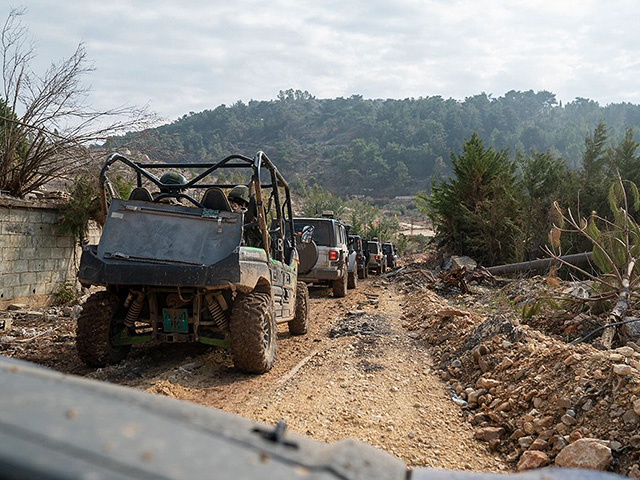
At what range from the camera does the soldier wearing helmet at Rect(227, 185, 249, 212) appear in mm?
7374

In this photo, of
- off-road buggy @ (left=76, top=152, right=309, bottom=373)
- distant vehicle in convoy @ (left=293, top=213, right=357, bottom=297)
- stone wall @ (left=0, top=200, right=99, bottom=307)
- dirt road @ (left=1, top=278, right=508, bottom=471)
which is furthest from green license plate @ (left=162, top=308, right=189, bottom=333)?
distant vehicle in convoy @ (left=293, top=213, right=357, bottom=297)

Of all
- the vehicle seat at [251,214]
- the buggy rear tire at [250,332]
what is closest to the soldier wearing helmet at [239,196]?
the vehicle seat at [251,214]

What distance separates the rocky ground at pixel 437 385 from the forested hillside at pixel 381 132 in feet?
247

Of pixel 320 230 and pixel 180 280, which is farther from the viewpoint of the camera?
pixel 320 230

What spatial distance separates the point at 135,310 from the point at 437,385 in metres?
3.38

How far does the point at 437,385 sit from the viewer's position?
20.2 feet

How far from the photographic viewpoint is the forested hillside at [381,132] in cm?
9962

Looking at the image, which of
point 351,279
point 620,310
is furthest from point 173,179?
point 351,279

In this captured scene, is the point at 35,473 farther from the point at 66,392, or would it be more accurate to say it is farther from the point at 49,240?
the point at 49,240

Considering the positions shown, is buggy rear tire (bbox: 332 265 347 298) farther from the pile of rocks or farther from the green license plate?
the green license plate

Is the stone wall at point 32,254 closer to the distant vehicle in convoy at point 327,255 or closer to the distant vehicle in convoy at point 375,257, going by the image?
the distant vehicle in convoy at point 327,255

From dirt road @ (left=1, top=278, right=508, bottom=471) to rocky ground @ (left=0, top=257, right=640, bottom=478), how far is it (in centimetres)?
2

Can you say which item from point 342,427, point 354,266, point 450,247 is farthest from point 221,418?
point 450,247

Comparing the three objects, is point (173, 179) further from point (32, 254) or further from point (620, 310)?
point (620, 310)
